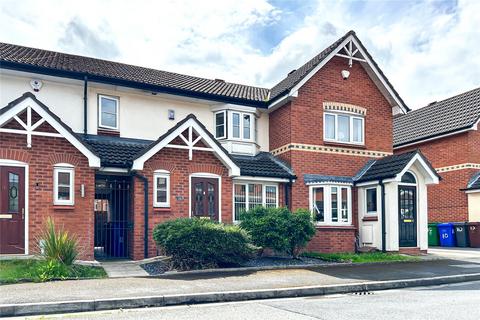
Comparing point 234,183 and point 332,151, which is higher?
point 332,151

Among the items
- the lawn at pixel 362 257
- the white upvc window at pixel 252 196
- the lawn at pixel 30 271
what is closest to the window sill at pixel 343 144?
the white upvc window at pixel 252 196

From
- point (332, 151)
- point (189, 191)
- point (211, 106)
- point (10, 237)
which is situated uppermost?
point (211, 106)

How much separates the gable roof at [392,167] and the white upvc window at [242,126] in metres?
4.53

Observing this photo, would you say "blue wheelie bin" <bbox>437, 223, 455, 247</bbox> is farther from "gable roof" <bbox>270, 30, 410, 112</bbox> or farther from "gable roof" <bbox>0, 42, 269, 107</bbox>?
"gable roof" <bbox>0, 42, 269, 107</bbox>

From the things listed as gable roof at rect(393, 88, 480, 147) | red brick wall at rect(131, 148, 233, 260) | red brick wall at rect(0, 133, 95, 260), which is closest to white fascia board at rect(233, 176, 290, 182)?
red brick wall at rect(131, 148, 233, 260)

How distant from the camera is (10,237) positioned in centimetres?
1223

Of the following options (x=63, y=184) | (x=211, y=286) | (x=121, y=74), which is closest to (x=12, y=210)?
(x=63, y=184)

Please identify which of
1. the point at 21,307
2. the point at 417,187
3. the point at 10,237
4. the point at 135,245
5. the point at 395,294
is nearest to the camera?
the point at 21,307

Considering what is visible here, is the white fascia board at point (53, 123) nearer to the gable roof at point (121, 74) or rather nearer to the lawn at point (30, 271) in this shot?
the gable roof at point (121, 74)

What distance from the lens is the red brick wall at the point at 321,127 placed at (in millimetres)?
17177

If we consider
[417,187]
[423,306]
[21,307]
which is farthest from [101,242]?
[417,187]

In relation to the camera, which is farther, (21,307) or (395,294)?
(395,294)

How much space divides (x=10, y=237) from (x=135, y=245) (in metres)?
3.40

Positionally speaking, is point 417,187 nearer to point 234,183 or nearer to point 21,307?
point 234,183
